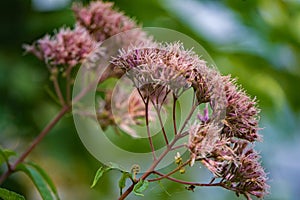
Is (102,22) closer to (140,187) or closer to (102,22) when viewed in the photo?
(102,22)

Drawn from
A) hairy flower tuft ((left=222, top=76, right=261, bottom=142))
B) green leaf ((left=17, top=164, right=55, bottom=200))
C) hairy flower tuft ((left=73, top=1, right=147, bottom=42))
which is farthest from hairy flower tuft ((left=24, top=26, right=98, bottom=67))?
hairy flower tuft ((left=222, top=76, right=261, bottom=142))

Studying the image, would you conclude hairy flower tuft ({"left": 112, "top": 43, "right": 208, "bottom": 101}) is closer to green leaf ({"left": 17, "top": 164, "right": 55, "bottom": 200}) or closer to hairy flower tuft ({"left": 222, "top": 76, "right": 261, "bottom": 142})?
hairy flower tuft ({"left": 222, "top": 76, "right": 261, "bottom": 142})

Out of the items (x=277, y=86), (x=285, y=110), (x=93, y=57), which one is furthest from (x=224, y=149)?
(x=285, y=110)

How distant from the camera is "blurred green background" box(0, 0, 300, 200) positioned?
1620mm

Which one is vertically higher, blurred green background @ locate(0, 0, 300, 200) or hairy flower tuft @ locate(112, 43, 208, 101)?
blurred green background @ locate(0, 0, 300, 200)

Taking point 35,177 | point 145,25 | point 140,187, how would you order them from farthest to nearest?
point 145,25
point 35,177
point 140,187

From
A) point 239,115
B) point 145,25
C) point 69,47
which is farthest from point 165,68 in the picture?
point 145,25

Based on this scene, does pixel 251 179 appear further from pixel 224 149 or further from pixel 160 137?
pixel 160 137

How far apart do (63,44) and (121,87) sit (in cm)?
14

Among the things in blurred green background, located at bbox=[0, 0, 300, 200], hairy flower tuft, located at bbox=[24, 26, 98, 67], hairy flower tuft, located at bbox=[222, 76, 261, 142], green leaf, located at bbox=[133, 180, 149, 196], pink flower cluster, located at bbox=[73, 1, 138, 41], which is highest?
blurred green background, located at bbox=[0, 0, 300, 200]

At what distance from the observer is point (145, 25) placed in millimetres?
1640

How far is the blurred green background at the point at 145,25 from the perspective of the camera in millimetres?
1620

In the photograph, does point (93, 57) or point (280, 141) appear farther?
point (280, 141)

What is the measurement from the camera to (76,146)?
67.5 inches
